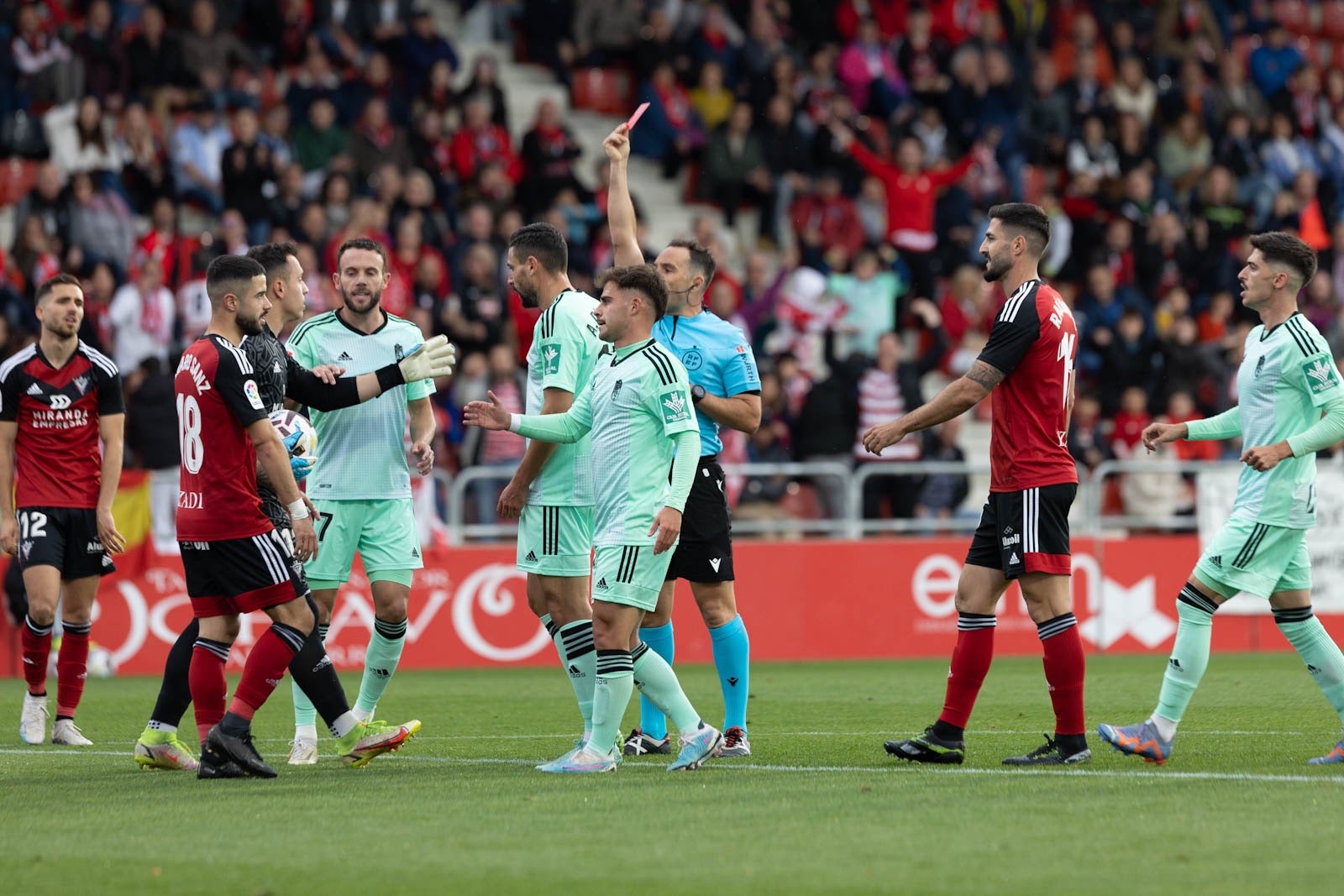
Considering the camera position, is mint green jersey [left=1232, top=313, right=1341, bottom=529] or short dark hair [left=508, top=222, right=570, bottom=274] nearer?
mint green jersey [left=1232, top=313, right=1341, bottom=529]

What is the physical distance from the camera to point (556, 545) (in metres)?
9.12

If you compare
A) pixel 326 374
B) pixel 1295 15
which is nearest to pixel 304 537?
pixel 326 374

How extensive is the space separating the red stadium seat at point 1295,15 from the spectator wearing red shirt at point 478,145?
1289 centimetres

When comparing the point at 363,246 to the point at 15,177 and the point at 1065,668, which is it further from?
the point at 15,177

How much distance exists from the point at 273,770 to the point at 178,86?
1325 cm

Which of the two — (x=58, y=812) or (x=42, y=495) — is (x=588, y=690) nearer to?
(x=58, y=812)

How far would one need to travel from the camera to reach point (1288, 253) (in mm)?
8805

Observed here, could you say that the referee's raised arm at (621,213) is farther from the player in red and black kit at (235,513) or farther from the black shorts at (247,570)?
the black shorts at (247,570)

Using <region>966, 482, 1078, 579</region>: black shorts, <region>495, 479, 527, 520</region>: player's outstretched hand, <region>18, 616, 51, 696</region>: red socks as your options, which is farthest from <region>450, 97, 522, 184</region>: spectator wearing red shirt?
<region>966, 482, 1078, 579</region>: black shorts

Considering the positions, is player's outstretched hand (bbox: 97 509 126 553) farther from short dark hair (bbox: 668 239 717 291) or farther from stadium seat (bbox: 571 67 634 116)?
stadium seat (bbox: 571 67 634 116)

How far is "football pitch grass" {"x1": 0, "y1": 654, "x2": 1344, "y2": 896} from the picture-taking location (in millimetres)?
5863

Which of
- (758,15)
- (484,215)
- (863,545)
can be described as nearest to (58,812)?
(863,545)

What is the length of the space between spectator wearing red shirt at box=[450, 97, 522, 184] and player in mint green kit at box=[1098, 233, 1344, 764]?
13.1m

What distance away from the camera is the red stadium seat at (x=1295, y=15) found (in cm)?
2767
